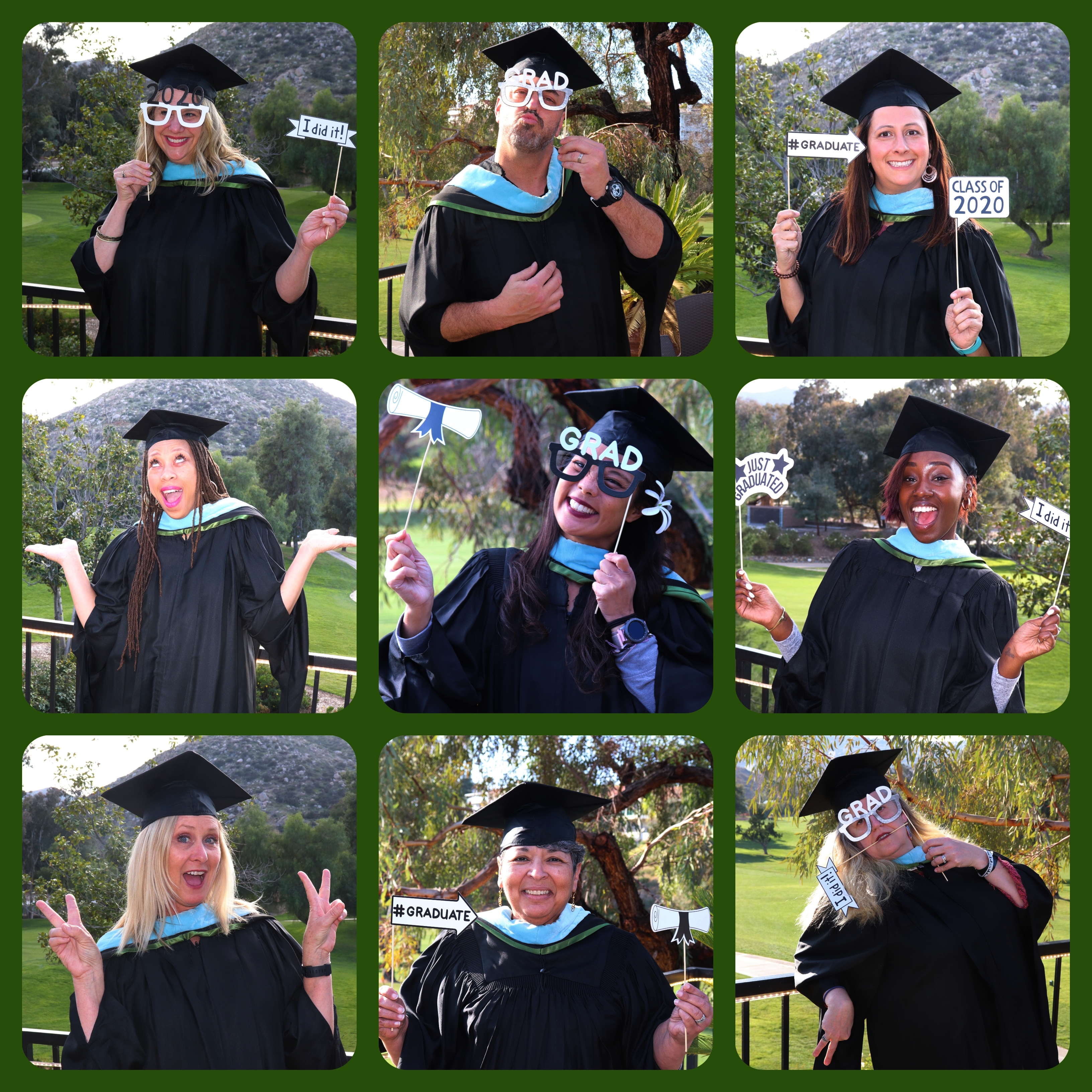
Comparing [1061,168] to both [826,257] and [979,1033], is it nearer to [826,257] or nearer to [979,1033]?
[826,257]

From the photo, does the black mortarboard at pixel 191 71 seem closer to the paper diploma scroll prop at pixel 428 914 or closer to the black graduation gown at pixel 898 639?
the black graduation gown at pixel 898 639

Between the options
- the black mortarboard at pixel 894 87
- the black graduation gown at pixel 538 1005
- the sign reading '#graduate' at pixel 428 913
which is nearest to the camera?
the black graduation gown at pixel 538 1005

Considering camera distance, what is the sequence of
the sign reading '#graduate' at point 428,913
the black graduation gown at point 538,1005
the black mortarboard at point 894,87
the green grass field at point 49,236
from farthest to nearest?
1. the green grass field at point 49,236
2. the black mortarboard at point 894,87
3. the sign reading '#graduate' at point 428,913
4. the black graduation gown at point 538,1005

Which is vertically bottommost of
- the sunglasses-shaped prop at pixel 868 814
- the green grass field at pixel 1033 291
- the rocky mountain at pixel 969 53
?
the sunglasses-shaped prop at pixel 868 814

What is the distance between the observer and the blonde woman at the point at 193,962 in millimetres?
4895

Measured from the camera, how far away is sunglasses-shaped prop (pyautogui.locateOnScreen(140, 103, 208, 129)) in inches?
199

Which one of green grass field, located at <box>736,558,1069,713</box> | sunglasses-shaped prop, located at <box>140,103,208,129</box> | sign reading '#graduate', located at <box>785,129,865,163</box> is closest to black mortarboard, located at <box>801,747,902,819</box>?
green grass field, located at <box>736,558,1069,713</box>

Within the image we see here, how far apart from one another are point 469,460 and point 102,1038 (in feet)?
7.78

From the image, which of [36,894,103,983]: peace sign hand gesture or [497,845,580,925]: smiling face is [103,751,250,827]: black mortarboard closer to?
[36,894,103,983]: peace sign hand gesture

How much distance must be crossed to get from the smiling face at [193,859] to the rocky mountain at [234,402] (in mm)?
1313

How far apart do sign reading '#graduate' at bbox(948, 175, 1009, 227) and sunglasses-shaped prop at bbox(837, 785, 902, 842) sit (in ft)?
6.70

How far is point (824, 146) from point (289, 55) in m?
1.95

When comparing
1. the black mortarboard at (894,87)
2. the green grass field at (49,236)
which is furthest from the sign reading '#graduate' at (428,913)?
the black mortarboard at (894,87)

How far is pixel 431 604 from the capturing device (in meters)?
4.77
